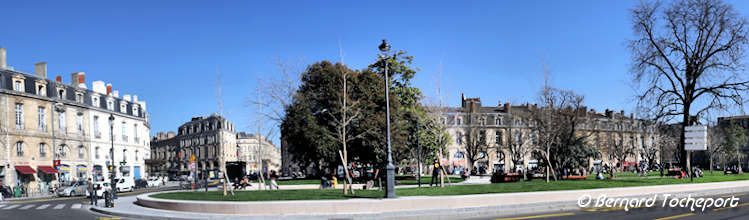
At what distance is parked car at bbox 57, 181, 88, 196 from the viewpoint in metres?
39.2

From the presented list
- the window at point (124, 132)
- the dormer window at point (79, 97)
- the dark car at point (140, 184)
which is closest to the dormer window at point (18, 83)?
the dormer window at point (79, 97)

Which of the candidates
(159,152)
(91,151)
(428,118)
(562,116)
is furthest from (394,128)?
(159,152)

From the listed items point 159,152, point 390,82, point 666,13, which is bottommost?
point 159,152

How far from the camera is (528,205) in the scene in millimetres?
18906

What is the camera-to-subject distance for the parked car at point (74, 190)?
3924cm

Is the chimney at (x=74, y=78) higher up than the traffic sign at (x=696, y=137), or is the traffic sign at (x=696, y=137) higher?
the chimney at (x=74, y=78)

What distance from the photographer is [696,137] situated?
1160 inches

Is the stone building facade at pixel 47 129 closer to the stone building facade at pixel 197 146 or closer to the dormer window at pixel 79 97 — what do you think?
the dormer window at pixel 79 97

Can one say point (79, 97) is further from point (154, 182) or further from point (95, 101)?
point (154, 182)

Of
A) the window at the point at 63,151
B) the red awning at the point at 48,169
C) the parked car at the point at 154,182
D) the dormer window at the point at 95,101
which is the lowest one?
the parked car at the point at 154,182

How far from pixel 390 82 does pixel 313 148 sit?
24.9ft

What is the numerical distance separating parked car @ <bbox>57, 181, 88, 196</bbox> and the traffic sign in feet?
124

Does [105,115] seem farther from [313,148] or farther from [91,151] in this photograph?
[313,148]

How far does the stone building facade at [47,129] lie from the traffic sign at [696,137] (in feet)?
136
